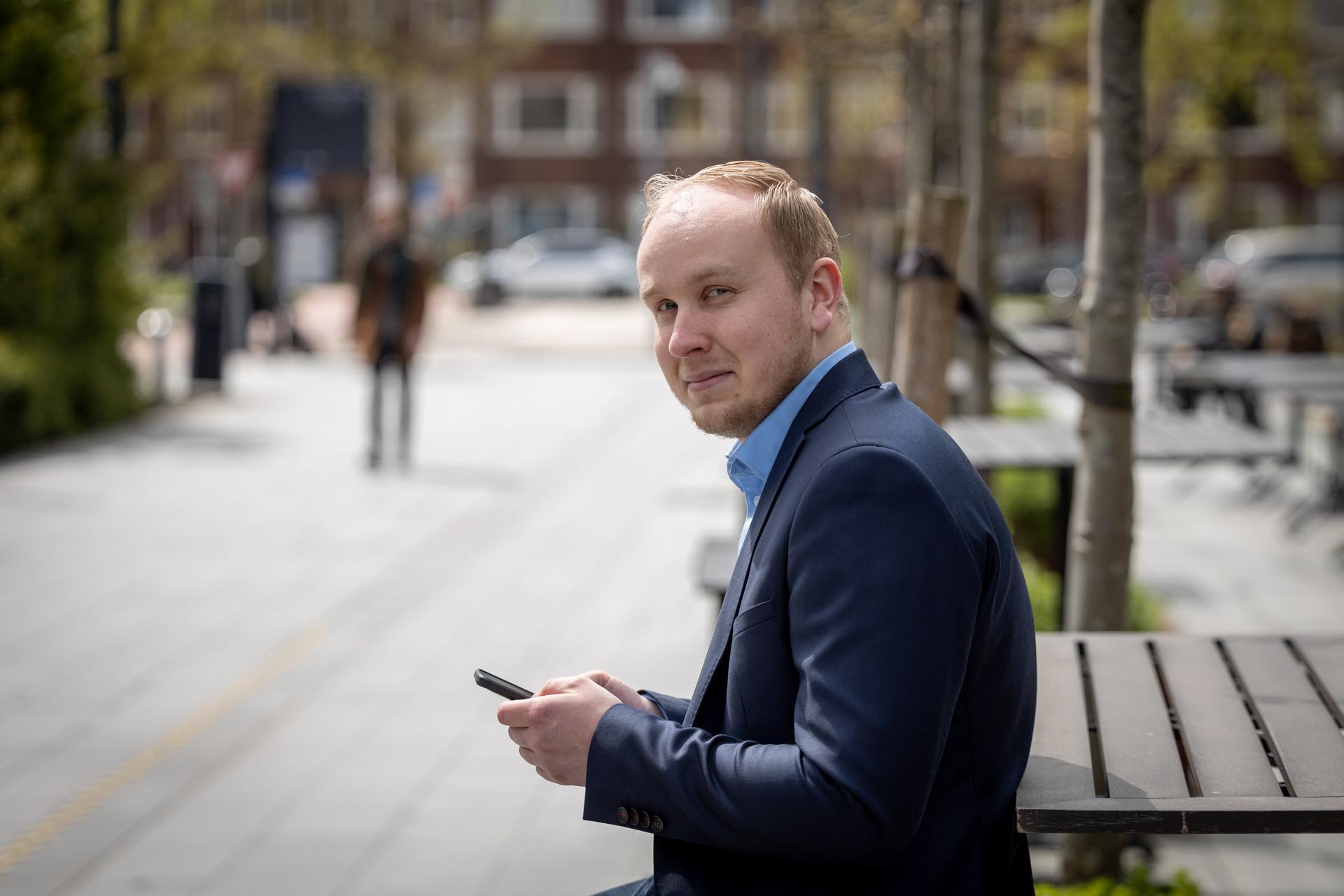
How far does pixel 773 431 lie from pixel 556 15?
56.9 metres

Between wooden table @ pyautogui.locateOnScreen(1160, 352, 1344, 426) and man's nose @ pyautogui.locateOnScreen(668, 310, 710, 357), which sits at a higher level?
man's nose @ pyautogui.locateOnScreen(668, 310, 710, 357)

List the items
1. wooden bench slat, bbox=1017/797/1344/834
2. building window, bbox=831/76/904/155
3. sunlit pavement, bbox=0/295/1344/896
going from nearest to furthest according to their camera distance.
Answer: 1. wooden bench slat, bbox=1017/797/1344/834
2. sunlit pavement, bbox=0/295/1344/896
3. building window, bbox=831/76/904/155

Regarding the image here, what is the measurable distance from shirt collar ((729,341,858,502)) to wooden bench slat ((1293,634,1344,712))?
1.14 metres

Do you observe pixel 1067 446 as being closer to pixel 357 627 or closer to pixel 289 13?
pixel 357 627

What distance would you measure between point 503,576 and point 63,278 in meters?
7.70

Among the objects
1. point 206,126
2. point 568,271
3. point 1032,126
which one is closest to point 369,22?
point 568,271

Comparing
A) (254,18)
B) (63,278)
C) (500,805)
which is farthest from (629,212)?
(500,805)

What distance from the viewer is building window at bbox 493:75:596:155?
2256 inches

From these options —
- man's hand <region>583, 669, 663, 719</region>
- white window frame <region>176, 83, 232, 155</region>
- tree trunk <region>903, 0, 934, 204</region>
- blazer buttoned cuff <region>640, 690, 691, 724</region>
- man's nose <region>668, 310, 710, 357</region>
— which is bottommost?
blazer buttoned cuff <region>640, 690, 691, 724</region>

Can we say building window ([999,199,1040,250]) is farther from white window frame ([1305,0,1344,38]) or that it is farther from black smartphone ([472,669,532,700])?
black smartphone ([472,669,532,700])

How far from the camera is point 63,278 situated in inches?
554

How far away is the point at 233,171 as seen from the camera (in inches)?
852

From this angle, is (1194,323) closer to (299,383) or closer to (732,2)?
(299,383)

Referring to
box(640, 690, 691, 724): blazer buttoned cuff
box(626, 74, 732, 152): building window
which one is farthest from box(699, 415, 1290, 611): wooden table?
box(626, 74, 732, 152): building window
